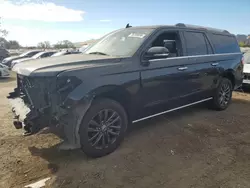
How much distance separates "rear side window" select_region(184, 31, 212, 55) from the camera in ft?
16.0

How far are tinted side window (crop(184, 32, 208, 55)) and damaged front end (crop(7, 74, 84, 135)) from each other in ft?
8.72

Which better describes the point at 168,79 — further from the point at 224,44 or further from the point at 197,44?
the point at 224,44

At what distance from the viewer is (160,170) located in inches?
129

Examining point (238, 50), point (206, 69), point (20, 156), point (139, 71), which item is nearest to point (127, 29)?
point (139, 71)

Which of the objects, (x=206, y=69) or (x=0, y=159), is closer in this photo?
(x=0, y=159)

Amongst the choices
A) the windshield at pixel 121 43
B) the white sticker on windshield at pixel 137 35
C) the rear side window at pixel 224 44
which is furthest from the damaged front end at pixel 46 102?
the rear side window at pixel 224 44

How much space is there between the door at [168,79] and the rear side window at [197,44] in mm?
225

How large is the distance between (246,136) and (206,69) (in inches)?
61.9

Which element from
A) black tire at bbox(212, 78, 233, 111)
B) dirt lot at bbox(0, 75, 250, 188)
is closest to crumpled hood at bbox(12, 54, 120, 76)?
dirt lot at bbox(0, 75, 250, 188)

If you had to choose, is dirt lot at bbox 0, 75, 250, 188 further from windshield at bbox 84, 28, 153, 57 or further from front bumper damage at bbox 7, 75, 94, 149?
windshield at bbox 84, 28, 153, 57

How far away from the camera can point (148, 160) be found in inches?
139

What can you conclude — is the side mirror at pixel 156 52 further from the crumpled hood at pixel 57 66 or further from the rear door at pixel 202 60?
the rear door at pixel 202 60

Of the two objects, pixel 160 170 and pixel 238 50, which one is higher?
pixel 238 50

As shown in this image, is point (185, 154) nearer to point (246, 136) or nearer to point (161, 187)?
point (161, 187)
